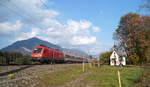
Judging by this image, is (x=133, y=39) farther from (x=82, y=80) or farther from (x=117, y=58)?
(x=82, y=80)

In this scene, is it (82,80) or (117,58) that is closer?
(82,80)

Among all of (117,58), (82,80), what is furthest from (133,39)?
(82,80)

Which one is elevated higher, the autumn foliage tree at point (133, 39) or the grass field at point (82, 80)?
the autumn foliage tree at point (133, 39)

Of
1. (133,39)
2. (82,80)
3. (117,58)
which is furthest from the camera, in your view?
(117,58)

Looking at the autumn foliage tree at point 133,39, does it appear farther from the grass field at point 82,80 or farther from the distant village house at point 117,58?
the grass field at point 82,80

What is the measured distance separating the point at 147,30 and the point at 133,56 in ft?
100

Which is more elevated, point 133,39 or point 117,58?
point 133,39

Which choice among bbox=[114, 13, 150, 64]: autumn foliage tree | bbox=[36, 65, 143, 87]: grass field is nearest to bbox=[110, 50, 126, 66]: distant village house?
bbox=[114, 13, 150, 64]: autumn foliage tree

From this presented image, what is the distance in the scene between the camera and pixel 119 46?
5144 centimetres

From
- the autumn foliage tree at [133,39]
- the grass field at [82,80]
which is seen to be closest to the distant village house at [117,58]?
the autumn foliage tree at [133,39]

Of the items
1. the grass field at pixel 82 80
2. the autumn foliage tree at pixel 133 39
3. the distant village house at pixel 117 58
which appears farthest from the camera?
the distant village house at pixel 117 58

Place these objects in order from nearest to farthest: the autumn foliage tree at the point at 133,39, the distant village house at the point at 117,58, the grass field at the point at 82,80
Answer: the grass field at the point at 82,80, the autumn foliage tree at the point at 133,39, the distant village house at the point at 117,58

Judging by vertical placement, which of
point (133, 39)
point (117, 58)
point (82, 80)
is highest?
point (133, 39)

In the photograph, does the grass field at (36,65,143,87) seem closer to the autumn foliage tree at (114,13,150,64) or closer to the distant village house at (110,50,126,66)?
the distant village house at (110,50,126,66)
